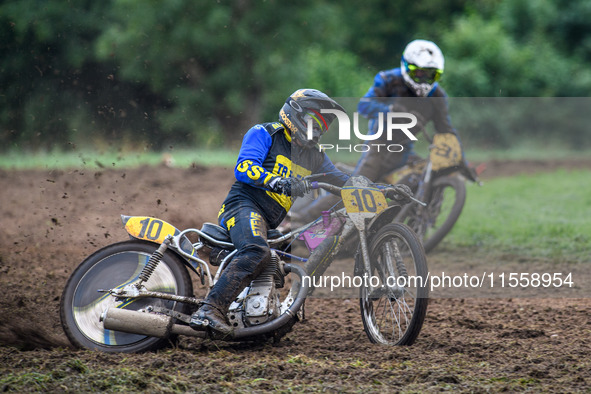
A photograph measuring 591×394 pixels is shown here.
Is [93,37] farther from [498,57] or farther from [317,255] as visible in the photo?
[317,255]

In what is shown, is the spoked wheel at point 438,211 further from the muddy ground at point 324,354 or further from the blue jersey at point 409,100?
the muddy ground at point 324,354

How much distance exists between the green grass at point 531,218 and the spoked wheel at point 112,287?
5.68m

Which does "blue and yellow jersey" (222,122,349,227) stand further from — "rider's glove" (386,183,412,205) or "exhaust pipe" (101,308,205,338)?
"exhaust pipe" (101,308,205,338)

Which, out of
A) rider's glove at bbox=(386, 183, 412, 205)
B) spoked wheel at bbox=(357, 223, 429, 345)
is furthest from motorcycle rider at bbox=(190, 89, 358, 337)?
spoked wheel at bbox=(357, 223, 429, 345)

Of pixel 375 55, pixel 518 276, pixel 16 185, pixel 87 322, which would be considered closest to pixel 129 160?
pixel 16 185

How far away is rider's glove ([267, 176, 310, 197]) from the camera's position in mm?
5723

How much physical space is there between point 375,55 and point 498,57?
861 cm

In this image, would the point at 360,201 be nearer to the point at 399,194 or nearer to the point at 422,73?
the point at 399,194

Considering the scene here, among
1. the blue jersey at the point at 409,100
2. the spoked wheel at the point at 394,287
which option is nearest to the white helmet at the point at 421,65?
the blue jersey at the point at 409,100

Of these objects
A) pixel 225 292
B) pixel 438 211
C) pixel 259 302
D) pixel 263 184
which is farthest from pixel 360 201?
pixel 438 211

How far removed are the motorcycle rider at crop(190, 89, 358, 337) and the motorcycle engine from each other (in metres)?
0.11

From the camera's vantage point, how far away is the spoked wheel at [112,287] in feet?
19.3

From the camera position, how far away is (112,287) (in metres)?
6.04

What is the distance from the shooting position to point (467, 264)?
9852 millimetres
